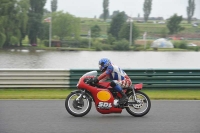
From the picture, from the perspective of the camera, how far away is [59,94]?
42.5ft

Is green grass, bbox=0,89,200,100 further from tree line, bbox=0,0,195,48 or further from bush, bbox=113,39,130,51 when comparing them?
bush, bbox=113,39,130,51

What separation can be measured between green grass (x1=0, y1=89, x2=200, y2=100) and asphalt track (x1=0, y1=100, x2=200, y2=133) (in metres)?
1.36

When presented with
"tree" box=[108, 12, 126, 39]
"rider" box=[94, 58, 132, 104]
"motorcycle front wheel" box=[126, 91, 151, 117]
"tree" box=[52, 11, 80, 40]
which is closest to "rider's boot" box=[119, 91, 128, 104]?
"rider" box=[94, 58, 132, 104]

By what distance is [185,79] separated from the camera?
1427 centimetres

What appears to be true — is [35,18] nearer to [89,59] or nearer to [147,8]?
[89,59]

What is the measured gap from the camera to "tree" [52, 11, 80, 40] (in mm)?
24781

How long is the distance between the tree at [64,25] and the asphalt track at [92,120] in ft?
47.0

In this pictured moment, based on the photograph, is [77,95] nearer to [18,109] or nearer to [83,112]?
[83,112]

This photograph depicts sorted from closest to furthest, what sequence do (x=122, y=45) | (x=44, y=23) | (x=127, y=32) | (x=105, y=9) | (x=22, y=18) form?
(x=22, y=18)
(x=44, y=23)
(x=122, y=45)
(x=127, y=32)
(x=105, y=9)

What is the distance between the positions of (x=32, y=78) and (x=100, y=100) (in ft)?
18.2

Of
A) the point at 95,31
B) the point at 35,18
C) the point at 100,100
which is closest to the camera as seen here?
the point at 100,100

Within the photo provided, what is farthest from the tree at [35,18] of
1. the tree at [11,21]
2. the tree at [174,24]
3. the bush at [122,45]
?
the tree at [174,24]

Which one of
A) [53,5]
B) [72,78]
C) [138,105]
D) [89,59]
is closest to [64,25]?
[53,5]

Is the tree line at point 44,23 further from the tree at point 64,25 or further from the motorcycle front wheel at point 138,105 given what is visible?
the motorcycle front wheel at point 138,105
